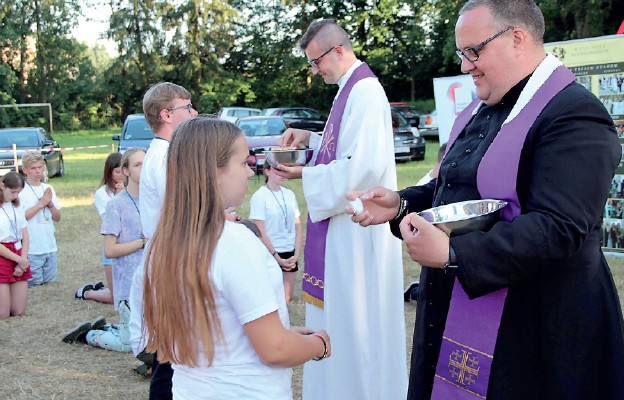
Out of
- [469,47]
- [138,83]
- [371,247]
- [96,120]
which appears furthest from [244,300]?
[96,120]

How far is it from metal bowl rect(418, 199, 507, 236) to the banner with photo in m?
6.73

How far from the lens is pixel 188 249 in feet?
7.39

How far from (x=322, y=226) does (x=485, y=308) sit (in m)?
2.04

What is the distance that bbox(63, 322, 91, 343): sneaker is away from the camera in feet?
20.8

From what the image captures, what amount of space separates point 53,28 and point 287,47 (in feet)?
60.6

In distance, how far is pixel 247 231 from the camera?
2352 mm

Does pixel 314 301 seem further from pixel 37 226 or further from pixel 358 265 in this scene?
pixel 37 226

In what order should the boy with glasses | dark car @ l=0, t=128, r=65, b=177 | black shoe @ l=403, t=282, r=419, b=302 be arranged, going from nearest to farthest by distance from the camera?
the boy with glasses, black shoe @ l=403, t=282, r=419, b=302, dark car @ l=0, t=128, r=65, b=177

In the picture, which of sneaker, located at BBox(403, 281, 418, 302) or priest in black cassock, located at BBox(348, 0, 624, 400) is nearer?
priest in black cassock, located at BBox(348, 0, 624, 400)

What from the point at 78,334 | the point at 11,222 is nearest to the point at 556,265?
the point at 78,334

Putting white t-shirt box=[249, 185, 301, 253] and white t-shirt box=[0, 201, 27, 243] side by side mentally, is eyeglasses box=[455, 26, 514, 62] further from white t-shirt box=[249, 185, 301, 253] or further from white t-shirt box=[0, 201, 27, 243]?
white t-shirt box=[0, 201, 27, 243]

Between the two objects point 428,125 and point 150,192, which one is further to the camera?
point 428,125

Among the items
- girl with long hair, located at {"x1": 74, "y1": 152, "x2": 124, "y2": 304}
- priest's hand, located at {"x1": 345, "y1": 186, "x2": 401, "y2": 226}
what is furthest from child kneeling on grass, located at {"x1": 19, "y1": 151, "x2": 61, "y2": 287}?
priest's hand, located at {"x1": 345, "y1": 186, "x2": 401, "y2": 226}

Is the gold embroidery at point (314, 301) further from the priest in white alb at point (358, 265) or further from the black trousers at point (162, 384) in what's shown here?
the black trousers at point (162, 384)
